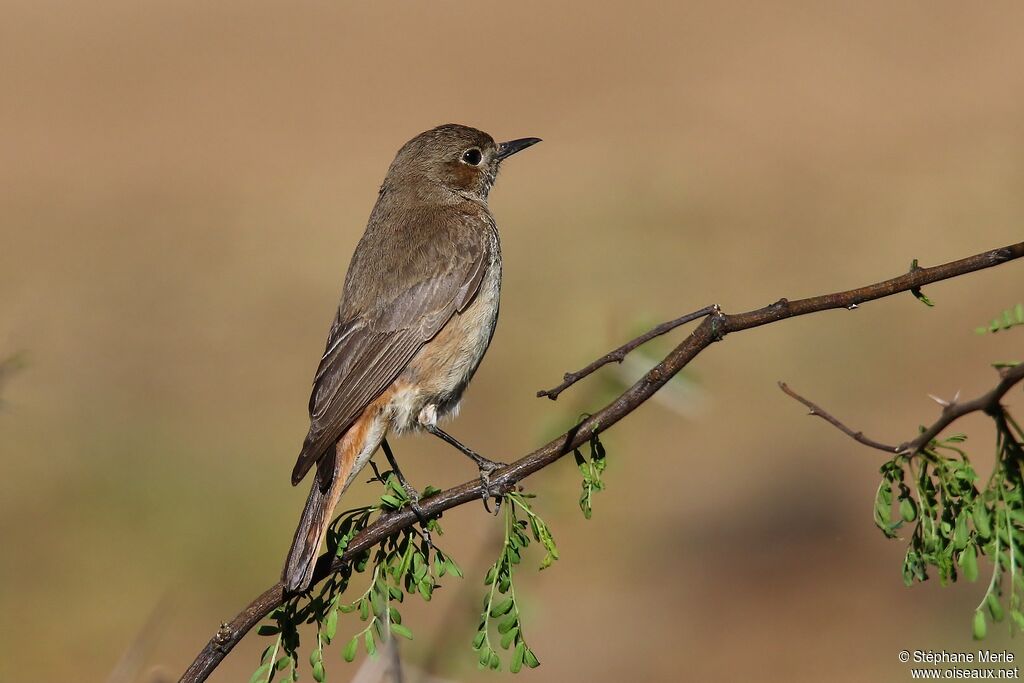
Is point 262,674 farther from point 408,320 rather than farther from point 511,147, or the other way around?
point 511,147

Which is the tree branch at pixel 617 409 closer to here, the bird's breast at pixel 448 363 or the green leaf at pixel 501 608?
the green leaf at pixel 501 608

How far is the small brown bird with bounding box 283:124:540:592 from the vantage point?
5.60m

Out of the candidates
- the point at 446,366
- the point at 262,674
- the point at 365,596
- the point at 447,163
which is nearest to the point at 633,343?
the point at 365,596

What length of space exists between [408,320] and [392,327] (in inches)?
3.9

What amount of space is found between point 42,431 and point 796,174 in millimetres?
11390

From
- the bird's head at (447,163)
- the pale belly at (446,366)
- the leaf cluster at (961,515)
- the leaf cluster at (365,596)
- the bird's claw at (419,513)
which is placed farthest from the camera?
the bird's head at (447,163)

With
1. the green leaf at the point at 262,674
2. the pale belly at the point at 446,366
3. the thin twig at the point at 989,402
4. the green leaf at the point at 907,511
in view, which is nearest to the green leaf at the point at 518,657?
the green leaf at the point at 262,674

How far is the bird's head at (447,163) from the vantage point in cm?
718

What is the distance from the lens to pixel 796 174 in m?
19.1

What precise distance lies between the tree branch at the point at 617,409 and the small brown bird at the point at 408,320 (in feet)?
3.44

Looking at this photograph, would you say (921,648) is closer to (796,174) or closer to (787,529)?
(787,529)

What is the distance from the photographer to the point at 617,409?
11.3 feet

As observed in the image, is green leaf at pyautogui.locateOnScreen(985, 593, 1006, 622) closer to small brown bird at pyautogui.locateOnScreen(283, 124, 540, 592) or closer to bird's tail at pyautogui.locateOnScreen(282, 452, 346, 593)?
bird's tail at pyautogui.locateOnScreen(282, 452, 346, 593)

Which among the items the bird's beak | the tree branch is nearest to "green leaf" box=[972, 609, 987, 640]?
the tree branch
